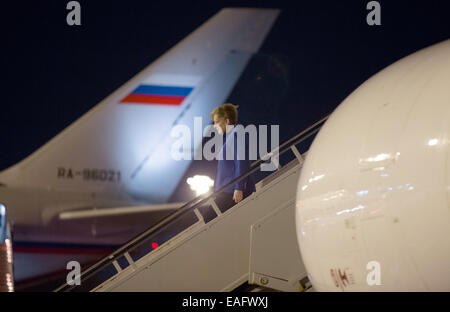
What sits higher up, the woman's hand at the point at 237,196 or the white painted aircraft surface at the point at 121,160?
the white painted aircraft surface at the point at 121,160

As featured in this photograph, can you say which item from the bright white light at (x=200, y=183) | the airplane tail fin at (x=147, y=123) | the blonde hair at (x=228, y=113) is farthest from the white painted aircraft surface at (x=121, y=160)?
the blonde hair at (x=228, y=113)

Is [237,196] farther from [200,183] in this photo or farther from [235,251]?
[200,183]

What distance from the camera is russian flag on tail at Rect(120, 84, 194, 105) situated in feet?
49.6

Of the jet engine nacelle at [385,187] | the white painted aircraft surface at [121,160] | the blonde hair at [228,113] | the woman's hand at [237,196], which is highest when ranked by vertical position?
the white painted aircraft surface at [121,160]

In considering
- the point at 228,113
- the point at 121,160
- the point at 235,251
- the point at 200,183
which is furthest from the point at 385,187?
the point at 121,160

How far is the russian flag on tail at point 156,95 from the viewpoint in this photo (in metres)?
15.1

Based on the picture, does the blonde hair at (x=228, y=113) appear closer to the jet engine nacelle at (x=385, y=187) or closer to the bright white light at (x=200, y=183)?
the jet engine nacelle at (x=385, y=187)

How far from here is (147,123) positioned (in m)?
15.0

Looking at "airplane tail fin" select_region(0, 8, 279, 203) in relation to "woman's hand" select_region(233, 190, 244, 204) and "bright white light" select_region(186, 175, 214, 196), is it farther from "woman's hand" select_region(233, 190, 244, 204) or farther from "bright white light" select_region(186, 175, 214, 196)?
"woman's hand" select_region(233, 190, 244, 204)

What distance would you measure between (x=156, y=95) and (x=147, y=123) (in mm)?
699

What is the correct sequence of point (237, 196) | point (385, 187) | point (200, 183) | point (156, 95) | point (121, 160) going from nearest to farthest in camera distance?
point (385, 187) → point (237, 196) → point (200, 183) → point (121, 160) → point (156, 95)

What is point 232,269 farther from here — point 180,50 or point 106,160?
point 180,50

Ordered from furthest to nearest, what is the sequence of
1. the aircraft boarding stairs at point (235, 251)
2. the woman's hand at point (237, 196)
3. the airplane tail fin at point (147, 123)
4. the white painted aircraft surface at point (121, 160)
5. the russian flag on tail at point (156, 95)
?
the russian flag on tail at point (156, 95)
the airplane tail fin at point (147, 123)
the white painted aircraft surface at point (121, 160)
the woman's hand at point (237, 196)
the aircraft boarding stairs at point (235, 251)
